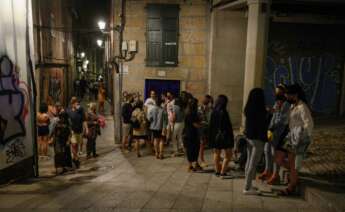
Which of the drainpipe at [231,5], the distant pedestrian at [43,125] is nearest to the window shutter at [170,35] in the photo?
the drainpipe at [231,5]

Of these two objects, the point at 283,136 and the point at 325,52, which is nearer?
the point at 283,136

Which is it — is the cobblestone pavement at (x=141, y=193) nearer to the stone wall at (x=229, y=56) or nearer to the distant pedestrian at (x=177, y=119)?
the distant pedestrian at (x=177, y=119)

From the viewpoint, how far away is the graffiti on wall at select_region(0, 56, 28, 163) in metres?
6.36

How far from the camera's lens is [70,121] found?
9.05 meters

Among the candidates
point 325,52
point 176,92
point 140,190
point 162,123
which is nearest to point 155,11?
point 176,92

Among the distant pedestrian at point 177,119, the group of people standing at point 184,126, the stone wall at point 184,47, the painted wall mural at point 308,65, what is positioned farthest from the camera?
the painted wall mural at point 308,65

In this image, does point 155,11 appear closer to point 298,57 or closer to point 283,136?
point 298,57

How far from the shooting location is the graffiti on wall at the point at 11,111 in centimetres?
636

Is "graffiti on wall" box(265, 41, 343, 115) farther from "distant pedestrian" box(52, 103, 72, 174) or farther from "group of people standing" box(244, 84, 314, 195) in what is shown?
"distant pedestrian" box(52, 103, 72, 174)

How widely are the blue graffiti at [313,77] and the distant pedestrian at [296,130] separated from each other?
7929 mm

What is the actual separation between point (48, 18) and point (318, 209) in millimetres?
17698

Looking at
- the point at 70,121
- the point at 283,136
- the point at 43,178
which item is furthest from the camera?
the point at 70,121

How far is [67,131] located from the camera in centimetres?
820

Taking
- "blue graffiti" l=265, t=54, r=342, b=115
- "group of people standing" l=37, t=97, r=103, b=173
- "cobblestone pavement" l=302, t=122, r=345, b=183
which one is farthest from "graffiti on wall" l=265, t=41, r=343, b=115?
"group of people standing" l=37, t=97, r=103, b=173
